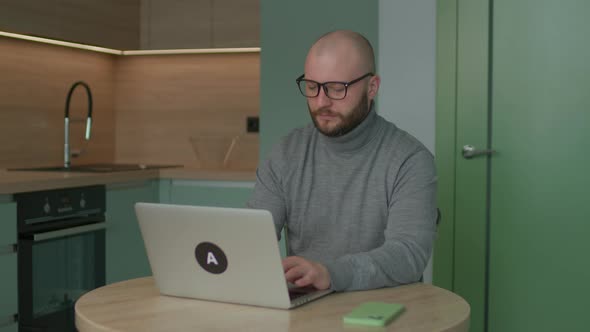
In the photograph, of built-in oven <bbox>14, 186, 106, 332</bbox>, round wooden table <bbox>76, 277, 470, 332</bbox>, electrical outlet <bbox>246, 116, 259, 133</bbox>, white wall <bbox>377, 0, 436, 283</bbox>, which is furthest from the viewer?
electrical outlet <bbox>246, 116, 259, 133</bbox>

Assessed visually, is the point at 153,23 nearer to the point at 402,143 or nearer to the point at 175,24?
the point at 175,24

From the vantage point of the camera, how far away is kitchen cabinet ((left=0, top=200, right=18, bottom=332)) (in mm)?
2992

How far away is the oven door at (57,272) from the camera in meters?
3.12

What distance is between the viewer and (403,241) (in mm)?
1926

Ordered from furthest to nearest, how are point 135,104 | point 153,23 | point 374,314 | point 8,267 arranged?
point 135,104 → point 153,23 → point 8,267 → point 374,314

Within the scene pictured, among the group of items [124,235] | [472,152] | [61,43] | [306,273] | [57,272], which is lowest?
[57,272]

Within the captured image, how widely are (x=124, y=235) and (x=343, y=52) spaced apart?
1.95 metres

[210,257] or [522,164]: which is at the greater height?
[522,164]

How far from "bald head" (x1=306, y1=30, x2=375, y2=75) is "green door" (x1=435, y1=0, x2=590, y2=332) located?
158cm

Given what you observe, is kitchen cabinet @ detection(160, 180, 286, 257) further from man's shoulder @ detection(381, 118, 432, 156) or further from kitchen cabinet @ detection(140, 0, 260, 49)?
man's shoulder @ detection(381, 118, 432, 156)

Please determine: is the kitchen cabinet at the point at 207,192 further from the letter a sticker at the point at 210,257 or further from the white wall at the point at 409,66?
the letter a sticker at the point at 210,257

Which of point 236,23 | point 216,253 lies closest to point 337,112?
point 216,253

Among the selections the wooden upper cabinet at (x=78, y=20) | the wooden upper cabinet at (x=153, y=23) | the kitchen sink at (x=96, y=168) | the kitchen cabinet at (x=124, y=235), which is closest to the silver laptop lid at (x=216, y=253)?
the kitchen cabinet at (x=124, y=235)

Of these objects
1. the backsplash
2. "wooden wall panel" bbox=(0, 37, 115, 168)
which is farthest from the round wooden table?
the backsplash
